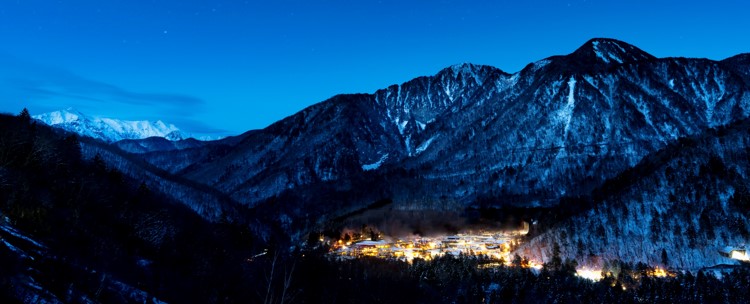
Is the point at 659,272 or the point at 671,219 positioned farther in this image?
the point at 671,219

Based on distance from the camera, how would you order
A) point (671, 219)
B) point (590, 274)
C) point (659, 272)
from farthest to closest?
1. point (671, 219)
2. point (590, 274)
3. point (659, 272)

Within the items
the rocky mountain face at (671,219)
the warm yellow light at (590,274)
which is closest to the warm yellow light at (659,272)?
the rocky mountain face at (671,219)

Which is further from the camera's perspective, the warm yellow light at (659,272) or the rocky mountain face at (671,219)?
the rocky mountain face at (671,219)

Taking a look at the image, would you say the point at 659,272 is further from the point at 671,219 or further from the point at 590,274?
the point at 671,219

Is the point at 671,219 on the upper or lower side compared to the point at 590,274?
upper

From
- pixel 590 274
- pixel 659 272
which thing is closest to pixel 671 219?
pixel 659 272

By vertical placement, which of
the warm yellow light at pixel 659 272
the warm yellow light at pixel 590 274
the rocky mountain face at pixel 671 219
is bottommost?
the warm yellow light at pixel 590 274

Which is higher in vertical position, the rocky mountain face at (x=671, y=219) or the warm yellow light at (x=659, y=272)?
the rocky mountain face at (x=671, y=219)

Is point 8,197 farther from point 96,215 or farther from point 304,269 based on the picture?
point 304,269

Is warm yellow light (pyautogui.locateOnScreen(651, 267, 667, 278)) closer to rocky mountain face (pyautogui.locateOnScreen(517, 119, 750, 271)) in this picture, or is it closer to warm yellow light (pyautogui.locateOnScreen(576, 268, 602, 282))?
rocky mountain face (pyautogui.locateOnScreen(517, 119, 750, 271))

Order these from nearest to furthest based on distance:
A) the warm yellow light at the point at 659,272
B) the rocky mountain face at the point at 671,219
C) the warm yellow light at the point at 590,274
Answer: the warm yellow light at the point at 659,272, the warm yellow light at the point at 590,274, the rocky mountain face at the point at 671,219

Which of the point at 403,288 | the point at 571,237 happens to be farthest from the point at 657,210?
the point at 403,288

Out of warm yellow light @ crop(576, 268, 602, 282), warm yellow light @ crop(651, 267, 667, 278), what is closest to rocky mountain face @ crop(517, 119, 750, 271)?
warm yellow light @ crop(651, 267, 667, 278)

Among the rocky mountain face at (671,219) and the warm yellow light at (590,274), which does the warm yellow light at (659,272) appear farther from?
the warm yellow light at (590,274)
